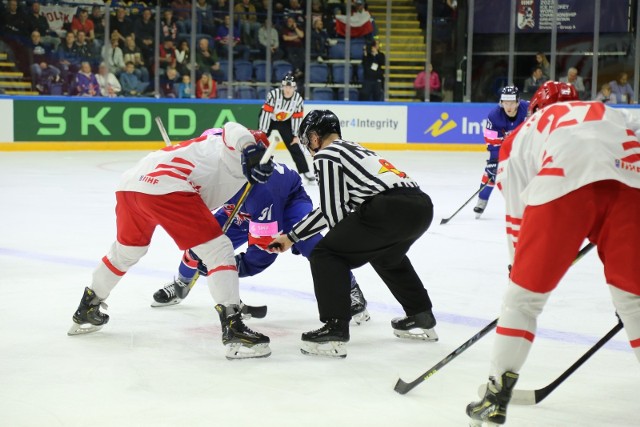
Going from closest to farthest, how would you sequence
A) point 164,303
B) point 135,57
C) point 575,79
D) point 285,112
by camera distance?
point 164,303 → point 285,112 → point 135,57 → point 575,79

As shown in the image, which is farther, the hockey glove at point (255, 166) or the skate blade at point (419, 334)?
the skate blade at point (419, 334)

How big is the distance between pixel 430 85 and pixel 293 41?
92.1 inches

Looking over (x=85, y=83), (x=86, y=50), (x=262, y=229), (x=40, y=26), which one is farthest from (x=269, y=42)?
(x=262, y=229)

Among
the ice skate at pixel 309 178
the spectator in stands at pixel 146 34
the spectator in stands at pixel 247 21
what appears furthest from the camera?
the spectator in stands at pixel 247 21

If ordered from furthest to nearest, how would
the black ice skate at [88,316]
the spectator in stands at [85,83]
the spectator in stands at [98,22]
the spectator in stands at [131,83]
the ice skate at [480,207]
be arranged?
1. the spectator in stands at [131,83]
2. the spectator in stands at [98,22]
3. the spectator in stands at [85,83]
4. the ice skate at [480,207]
5. the black ice skate at [88,316]

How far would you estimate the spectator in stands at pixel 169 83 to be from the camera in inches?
581

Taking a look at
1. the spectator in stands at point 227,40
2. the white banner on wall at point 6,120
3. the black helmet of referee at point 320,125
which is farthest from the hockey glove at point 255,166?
the spectator in stands at point 227,40

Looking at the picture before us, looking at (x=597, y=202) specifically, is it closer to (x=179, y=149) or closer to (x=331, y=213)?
(x=331, y=213)

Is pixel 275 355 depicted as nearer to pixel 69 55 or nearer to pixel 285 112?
pixel 285 112

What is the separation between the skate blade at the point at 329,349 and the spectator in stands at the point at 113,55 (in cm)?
1126

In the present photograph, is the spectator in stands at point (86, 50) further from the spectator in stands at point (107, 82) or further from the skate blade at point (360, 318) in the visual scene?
the skate blade at point (360, 318)

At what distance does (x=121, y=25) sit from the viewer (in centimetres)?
1436

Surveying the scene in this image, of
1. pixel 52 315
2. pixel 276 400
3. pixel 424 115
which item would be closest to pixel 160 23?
pixel 424 115

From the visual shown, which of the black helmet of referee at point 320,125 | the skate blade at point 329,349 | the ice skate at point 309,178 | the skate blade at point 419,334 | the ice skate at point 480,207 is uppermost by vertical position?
the black helmet of referee at point 320,125
